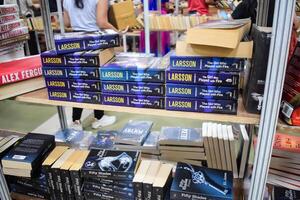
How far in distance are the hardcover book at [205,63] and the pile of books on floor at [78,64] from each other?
31 cm

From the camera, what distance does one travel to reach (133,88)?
1129 millimetres

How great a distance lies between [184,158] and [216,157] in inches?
7.1

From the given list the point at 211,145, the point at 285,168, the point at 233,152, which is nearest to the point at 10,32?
the point at 211,145

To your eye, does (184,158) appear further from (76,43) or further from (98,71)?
(76,43)

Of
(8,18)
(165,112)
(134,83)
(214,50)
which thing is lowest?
(165,112)

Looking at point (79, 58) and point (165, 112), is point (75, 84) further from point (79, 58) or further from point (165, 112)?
point (165, 112)

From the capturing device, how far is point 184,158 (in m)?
1.63

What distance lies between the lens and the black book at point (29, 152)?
144 cm

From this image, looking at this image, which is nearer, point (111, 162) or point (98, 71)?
point (98, 71)

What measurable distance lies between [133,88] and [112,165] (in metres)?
0.44

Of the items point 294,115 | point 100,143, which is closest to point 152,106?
point 294,115

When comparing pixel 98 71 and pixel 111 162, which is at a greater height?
pixel 98 71

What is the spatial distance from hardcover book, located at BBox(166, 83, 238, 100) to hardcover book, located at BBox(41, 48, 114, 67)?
11.9 inches

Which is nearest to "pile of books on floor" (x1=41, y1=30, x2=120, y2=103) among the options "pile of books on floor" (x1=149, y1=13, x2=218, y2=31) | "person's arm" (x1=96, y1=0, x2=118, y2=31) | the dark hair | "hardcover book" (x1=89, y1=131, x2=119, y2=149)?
"hardcover book" (x1=89, y1=131, x2=119, y2=149)
